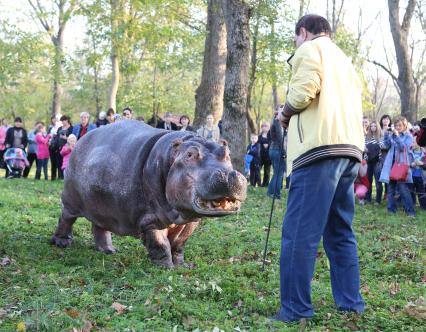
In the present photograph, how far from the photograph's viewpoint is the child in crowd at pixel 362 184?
13.0m

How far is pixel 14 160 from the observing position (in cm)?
1733

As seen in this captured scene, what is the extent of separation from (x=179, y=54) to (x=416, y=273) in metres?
26.3

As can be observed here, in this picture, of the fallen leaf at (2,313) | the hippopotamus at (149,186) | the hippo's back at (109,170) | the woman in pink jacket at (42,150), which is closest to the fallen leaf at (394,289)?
the hippopotamus at (149,186)

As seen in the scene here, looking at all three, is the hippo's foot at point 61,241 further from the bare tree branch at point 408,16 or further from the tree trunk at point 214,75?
the bare tree branch at point 408,16

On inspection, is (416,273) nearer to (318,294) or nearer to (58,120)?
(318,294)

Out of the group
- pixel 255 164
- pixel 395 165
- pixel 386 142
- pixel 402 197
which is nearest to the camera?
pixel 402 197

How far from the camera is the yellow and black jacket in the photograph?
4375 millimetres

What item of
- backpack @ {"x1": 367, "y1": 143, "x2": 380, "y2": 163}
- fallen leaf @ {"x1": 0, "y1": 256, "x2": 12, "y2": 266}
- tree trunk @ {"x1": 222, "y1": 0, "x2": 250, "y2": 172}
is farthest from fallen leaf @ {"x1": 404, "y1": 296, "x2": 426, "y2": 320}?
tree trunk @ {"x1": 222, "y1": 0, "x2": 250, "y2": 172}

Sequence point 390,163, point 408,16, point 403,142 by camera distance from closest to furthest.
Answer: point 403,142 → point 390,163 → point 408,16

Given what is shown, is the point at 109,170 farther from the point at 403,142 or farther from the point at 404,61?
the point at 404,61

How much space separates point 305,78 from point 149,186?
7.44 feet

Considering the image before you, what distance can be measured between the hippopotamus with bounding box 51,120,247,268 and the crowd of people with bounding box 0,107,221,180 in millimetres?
8348

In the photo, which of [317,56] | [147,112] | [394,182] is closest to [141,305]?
[317,56]

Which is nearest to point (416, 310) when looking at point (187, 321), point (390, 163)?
point (187, 321)
